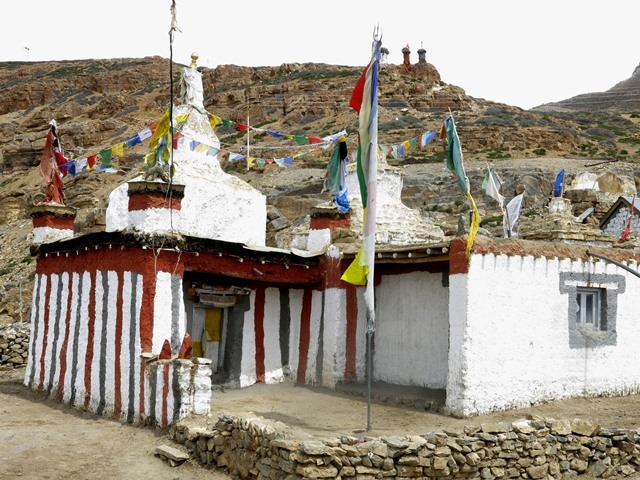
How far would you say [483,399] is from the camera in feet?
44.1

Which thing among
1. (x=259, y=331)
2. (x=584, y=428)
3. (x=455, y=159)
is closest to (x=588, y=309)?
(x=584, y=428)

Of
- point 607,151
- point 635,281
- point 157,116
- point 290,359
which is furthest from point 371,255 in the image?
point 157,116

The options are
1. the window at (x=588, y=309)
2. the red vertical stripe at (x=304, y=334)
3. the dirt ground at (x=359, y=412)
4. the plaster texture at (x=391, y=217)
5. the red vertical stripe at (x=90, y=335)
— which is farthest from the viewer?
the plaster texture at (x=391, y=217)

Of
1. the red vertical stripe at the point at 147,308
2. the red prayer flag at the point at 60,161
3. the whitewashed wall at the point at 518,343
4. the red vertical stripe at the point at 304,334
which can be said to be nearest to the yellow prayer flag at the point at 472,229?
the whitewashed wall at the point at 518,343

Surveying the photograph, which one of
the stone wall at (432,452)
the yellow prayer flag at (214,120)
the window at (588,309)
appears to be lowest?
the stone wall at (432,452)

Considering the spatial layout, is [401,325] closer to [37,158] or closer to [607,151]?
[607,151]

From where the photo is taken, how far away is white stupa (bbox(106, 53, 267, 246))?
16.9 metres

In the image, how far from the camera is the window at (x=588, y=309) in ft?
50.2

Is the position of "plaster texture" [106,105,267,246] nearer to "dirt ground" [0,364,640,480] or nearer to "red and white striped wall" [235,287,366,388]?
"red and white striped wall" [235,287,366,388]

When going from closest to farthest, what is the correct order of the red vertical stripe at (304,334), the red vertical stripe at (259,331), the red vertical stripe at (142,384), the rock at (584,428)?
the rock at (584,428) < the red vertical stripe at (142,384) < the red vertical stripe at (259,331) < the red vertical stripe at (304,334)

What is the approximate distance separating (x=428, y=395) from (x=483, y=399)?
1367mm

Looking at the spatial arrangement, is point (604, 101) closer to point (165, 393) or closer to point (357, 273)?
point (357, 273)

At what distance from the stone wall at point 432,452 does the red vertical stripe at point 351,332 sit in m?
4.79

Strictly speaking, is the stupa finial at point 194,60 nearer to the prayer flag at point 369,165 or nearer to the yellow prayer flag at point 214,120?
the yellow prayer flag at point 214,120
